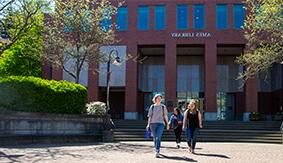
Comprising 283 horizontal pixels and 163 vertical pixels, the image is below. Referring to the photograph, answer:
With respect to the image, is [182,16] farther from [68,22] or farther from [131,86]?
[68,22]

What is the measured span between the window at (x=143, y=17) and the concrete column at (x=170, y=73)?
3.19 metres

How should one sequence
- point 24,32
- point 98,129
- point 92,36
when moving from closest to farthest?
point 24,32 < point 98,129 < point 92,36

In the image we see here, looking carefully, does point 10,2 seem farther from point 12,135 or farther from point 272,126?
point 272,126

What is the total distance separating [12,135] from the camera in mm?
14148

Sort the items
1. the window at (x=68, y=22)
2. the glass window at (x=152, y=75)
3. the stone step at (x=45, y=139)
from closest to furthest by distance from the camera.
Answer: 1. the stone step at (x=45, y=139)
2. the window at (x=68, y=22)
3. the glass window at (x=152, y=75)

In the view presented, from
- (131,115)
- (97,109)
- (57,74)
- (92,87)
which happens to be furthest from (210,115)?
(97,109)

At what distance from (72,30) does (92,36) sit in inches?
46.9

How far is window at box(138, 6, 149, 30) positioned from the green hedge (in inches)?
809

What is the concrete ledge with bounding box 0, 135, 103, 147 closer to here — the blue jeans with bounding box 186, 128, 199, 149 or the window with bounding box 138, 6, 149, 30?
the blue jeans with bounding box 186, 128, 199, 149

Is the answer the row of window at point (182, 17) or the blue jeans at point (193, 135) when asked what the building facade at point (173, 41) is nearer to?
the row of window at point (182, 17)

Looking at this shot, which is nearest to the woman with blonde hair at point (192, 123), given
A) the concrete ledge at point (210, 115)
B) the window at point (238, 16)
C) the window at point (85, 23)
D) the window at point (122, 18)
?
the window at point (85, 23)

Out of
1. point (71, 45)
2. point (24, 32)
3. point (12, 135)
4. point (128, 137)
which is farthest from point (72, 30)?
point (12, 135)

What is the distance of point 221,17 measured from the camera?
3806 centimetres

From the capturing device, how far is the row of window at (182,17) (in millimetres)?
37781
